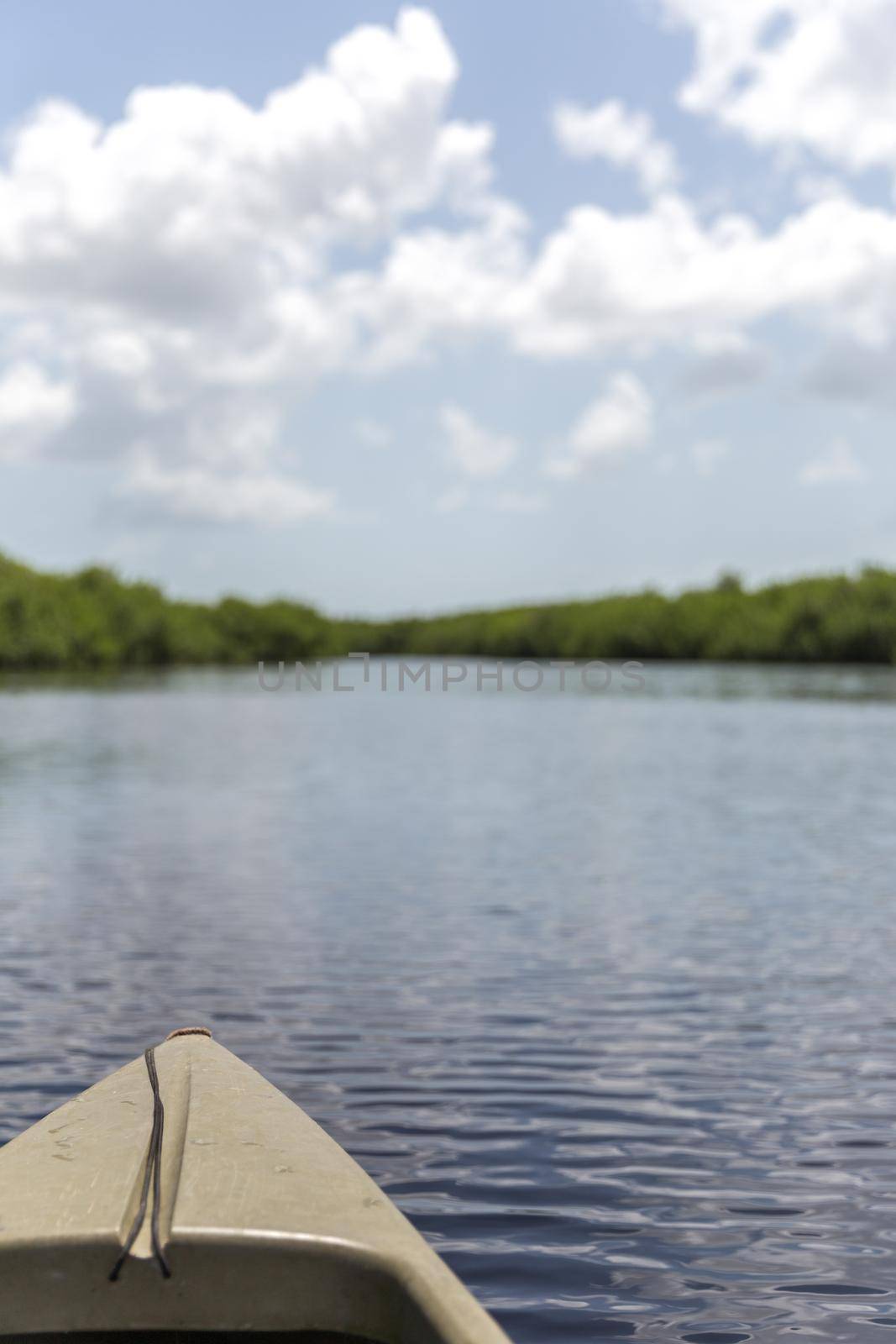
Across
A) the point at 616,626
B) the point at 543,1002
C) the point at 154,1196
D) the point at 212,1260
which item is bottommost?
the point at 543,1002

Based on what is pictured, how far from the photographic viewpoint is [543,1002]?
11.1 metres

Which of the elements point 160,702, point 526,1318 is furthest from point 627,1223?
point 160,702

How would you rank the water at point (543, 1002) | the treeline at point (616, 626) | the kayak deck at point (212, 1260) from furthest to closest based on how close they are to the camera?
the treeline at point (616, 626) < the water at point (543, 1002) < the kayak deck at point (212, 1260)

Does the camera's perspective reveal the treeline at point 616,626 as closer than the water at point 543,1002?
No

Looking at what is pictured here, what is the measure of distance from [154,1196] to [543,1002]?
21.3ft

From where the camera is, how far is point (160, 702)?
7369 centimetres

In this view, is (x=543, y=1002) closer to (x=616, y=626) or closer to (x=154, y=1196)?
(x=154, y=1196)

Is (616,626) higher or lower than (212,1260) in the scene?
higher

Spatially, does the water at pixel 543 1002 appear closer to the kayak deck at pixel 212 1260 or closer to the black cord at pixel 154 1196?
the kayak deck at pixel 212 1260

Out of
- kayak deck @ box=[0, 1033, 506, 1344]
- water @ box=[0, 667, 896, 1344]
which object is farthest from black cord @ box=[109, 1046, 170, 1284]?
water @ box=[0, 667, 896, 1344]

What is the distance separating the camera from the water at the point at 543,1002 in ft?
21.3

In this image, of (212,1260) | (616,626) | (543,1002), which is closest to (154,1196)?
(212,1260)

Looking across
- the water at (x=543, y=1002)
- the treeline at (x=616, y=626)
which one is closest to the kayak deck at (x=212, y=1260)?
the water at (x=543, y=1002)

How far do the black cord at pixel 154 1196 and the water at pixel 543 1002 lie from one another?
164 cm
